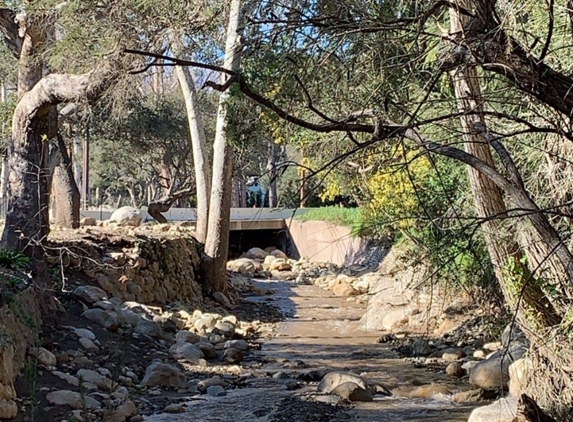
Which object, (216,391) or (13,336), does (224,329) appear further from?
(13,336)

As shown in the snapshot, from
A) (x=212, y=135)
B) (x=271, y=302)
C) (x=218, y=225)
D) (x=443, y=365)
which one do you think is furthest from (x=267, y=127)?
Answer: (x=212, y=135)

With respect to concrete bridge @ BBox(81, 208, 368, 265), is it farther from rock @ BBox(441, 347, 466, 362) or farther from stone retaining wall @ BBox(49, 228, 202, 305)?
rock @ BBox(441, 347, 466, 362)

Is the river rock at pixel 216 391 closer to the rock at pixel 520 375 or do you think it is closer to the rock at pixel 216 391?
the rock at pixel 216 391

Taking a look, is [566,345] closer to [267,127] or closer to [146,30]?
[267,127]

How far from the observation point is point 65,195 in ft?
46.7

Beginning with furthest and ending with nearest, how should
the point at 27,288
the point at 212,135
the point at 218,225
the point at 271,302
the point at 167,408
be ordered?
the point at 212,135 → the point at 271,302 → the point at 218,225 → the point at 27,288 → the point at 167,408

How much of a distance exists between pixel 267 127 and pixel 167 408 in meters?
2.86

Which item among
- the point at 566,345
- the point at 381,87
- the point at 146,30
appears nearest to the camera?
the point at 381,87

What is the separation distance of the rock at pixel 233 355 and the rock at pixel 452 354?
264 cm

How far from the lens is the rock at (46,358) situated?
6.59 metres

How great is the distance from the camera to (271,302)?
1552 cm

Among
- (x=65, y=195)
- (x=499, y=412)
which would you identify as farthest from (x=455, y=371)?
(x=65, y=195)

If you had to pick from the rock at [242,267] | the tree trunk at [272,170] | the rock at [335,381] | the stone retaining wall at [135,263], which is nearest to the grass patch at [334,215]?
the tree trunk at [272,170]

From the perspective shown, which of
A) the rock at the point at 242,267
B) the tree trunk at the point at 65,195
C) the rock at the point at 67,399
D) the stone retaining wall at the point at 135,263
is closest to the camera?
the rock at the point at 67,399
